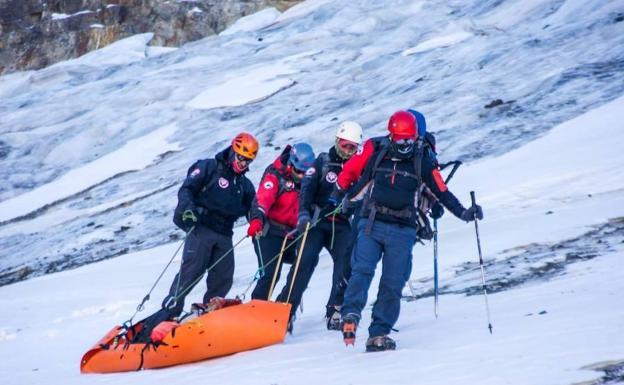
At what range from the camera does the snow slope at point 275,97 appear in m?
19.8

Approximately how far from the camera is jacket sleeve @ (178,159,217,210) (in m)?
8.98

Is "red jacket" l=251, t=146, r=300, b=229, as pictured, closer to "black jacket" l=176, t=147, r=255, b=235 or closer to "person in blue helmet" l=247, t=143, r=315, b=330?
"person in blue helmet" l=247, t=143, r=315, b=330

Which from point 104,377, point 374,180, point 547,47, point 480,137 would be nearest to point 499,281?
point 374,180

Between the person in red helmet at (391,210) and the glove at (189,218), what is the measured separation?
207cm

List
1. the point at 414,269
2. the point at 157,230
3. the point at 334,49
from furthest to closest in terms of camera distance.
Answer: the point at 334,49
the point at 157,230
the point at 414,269

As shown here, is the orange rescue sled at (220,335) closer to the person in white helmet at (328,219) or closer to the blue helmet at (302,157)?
the person in white helmet at (328,219)

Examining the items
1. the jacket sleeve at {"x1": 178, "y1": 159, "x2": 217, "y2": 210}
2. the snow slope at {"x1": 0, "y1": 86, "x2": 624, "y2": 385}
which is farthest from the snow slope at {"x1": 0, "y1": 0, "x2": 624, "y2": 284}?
the jacket sleeve at {"x1": 178, "y1": 159, "x2": 217, "y2": 210}

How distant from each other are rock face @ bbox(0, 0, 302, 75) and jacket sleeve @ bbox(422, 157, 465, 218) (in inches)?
1598

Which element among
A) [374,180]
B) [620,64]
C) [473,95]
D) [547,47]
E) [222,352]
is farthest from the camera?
[547,47]

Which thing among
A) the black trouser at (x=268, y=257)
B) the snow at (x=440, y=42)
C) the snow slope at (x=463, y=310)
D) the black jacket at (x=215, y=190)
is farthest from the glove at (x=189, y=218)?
the snow at (x=440, y=42)

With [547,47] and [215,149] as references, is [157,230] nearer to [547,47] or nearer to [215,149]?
[215,149]

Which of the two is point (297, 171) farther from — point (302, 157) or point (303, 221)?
point (303, 221)

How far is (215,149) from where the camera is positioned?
25.0 m

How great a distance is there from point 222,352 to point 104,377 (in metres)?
1.03
